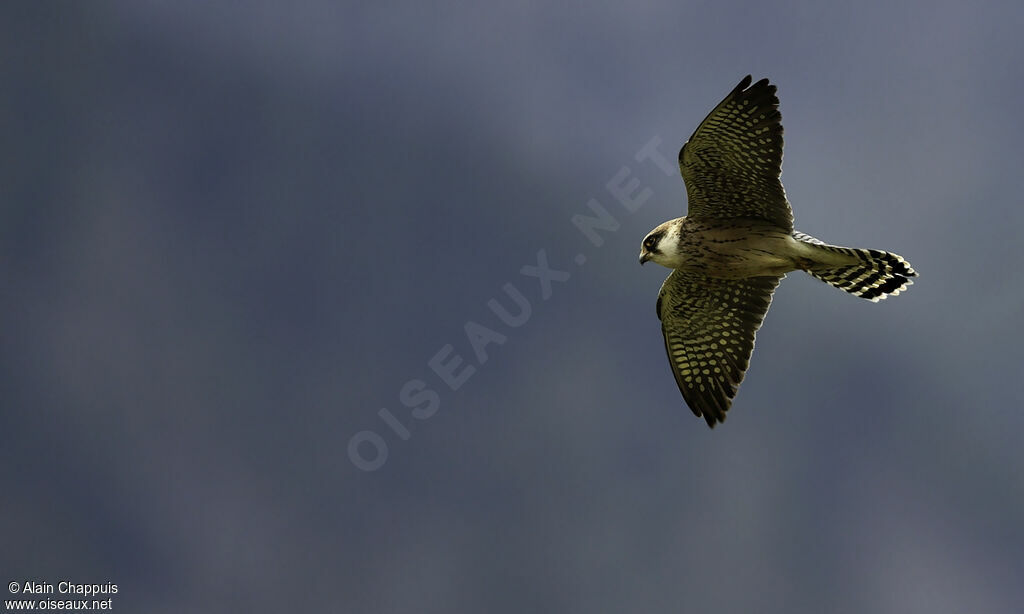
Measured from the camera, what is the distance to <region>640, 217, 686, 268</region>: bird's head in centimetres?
827

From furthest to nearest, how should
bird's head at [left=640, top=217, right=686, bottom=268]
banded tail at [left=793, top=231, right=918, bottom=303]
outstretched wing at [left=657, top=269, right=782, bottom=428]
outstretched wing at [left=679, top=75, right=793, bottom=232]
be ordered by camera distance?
outstretched wing at [left=657, top=269, right=782, bottom=428] < bird's head at [left=640, top=217, right=686, bottom=268] < banded tail at [left=793, top=231, right=918, bottom=303] < outstretched wing at [left=679, top=75, right=793, bottom=232]

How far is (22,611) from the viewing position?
44.7 feet

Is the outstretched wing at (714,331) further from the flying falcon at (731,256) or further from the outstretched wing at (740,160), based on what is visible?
the outstretched wing at (740,160)

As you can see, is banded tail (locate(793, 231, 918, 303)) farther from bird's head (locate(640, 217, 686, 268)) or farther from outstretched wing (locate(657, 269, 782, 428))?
bird's head (locate(640, 217, 686, 268))

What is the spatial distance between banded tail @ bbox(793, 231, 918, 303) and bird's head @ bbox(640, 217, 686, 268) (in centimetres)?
98

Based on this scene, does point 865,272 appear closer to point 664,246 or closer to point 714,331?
point 714,331

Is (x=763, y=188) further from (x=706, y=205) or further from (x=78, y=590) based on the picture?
(x=78, y=590)

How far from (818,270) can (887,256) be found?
0.56 metres

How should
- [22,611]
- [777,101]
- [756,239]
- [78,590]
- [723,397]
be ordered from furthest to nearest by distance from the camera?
[78,590], [22,611], [723,397], [756,239], [777,101]

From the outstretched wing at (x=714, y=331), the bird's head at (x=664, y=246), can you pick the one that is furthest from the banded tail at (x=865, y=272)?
the bird's head at (x=664, y=246)

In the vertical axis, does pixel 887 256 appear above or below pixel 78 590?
below

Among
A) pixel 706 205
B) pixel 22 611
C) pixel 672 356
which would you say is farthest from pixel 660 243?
pixel 22 611

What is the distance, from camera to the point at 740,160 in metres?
7.69

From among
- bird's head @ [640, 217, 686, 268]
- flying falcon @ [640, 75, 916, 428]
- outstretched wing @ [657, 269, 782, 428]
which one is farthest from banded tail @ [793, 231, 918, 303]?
bird's head @ [640, 217, 686, 268]
